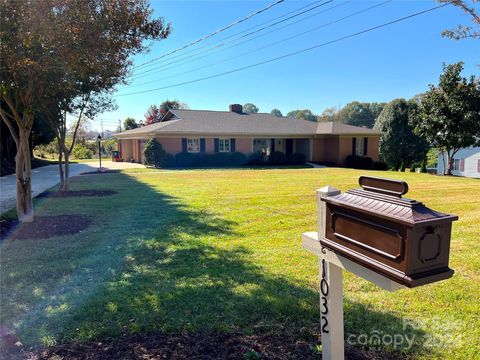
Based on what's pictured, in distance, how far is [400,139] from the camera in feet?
93.6

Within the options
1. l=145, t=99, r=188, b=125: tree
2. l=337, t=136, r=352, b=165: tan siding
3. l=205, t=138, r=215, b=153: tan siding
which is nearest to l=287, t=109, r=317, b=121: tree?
l=145, t=99, r=188, b=125: tree

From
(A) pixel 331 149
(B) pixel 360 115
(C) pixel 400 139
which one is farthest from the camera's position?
(B) pixel 360 115

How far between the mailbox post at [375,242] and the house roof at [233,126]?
891 inches

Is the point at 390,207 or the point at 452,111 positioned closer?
the point at 390,207

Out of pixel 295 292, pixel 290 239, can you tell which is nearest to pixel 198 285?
pixel 295 292

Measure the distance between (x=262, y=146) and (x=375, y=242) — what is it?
89.1ft

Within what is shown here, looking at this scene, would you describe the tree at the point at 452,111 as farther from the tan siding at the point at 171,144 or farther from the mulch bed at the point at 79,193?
the mulch bed at the point at 79,193

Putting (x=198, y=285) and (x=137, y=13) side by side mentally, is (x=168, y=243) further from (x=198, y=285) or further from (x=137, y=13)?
(x=137, y=13)

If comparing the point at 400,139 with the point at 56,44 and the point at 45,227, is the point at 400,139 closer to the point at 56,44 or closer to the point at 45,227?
the point at 45,227

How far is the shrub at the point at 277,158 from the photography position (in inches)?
1052

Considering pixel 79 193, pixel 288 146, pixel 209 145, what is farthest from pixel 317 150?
pixel 79 193

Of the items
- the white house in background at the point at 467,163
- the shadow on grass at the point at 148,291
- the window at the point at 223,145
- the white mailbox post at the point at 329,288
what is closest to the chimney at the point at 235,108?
the window at the point at 223,145

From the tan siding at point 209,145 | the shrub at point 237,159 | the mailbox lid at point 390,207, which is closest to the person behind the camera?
the mailbox lid at point 390,207

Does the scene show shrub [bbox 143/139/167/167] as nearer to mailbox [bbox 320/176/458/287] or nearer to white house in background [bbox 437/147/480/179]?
white house in background [bbox 437/147/480/179]
